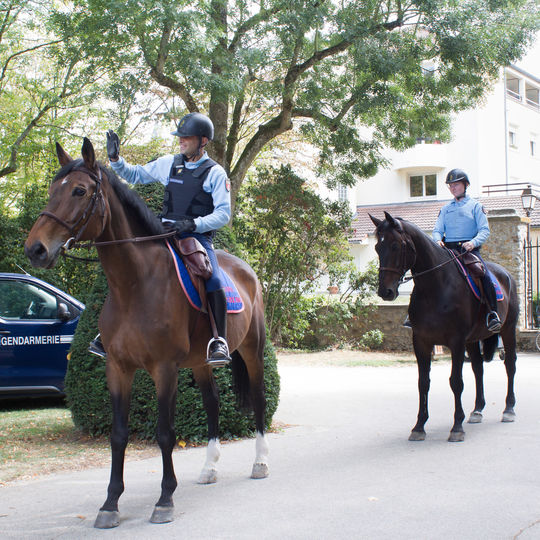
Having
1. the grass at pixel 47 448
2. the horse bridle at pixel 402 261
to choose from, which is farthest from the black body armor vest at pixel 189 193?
the grass at pixel 47 448

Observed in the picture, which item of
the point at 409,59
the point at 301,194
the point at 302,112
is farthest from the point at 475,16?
the point at 301,194

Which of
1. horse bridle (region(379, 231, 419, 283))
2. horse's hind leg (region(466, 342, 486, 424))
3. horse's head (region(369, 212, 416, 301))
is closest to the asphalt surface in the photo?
horse's hind leg (region(466, 342, 486, 424))

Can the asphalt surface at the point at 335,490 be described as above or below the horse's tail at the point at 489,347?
below

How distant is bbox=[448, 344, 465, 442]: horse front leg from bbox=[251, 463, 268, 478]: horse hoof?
2.48 metres

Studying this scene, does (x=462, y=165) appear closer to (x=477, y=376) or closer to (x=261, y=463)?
(x=477, y=376)

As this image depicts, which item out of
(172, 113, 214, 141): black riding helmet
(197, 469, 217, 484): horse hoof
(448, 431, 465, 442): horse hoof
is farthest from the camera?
(448, 431, 465, 442): horse hoof

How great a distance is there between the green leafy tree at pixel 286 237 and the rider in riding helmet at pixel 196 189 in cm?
1170

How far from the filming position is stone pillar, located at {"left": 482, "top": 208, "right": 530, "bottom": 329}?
17625mm

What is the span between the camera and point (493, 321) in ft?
26.4

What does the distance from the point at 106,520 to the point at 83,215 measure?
2.13 metres

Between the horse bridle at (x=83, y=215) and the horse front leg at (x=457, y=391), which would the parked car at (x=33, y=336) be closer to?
the horse bridle at (x=83, y=215)

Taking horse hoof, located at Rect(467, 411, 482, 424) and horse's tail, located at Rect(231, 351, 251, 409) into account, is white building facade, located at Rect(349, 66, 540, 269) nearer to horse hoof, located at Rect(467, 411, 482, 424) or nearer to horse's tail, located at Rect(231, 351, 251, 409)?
horse hoof, located at Rect(467, 411, 482, 424)

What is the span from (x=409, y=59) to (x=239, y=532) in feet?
35.1

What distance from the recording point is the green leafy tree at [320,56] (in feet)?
37.0
